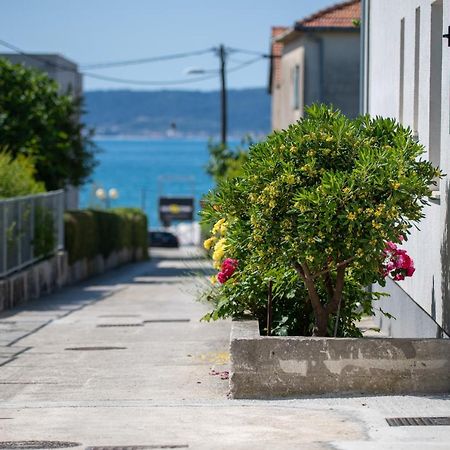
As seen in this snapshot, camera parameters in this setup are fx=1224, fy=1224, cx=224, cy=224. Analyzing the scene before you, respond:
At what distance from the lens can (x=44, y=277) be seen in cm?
2705

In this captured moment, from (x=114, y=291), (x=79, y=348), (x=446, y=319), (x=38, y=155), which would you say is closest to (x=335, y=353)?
(x=446, y=319)

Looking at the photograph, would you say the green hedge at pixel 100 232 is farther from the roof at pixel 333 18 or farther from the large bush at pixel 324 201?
the large bush at pixel 324 201

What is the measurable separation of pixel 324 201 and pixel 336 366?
129 cm

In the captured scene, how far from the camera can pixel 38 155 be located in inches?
1415

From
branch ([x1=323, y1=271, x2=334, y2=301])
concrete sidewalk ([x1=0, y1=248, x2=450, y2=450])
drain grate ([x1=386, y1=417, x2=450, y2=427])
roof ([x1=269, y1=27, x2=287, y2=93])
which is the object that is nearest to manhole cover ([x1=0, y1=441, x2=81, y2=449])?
concrete sidewalk ([x1=0, y1=248, x2=450, y2=450])

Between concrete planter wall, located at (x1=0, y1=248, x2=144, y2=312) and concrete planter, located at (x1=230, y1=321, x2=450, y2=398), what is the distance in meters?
12.0

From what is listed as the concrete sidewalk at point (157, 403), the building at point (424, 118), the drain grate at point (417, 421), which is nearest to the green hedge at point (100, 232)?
the concrete sidewalk at point (157, 403)

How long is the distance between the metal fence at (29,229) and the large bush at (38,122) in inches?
213

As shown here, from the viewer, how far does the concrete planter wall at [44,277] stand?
71.5 ft

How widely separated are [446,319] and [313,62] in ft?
92.9

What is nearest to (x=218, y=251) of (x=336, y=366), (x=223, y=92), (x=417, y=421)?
(x=336, y=366)

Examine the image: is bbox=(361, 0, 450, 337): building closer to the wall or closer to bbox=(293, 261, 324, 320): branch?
bbox=(293, 261, 324, 320): branch

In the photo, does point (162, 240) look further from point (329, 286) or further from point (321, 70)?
point (329, 286)

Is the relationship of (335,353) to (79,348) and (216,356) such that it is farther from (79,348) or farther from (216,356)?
(79,348)
